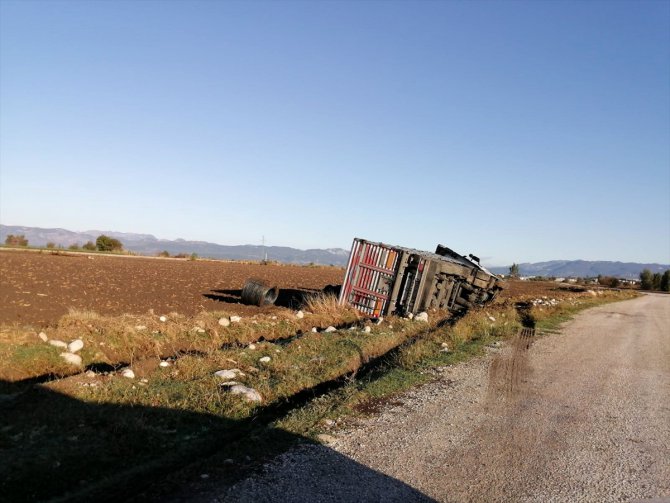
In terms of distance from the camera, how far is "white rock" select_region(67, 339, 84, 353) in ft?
33.1

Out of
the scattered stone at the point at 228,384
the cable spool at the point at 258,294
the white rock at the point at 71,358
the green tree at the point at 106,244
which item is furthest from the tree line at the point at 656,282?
the white rock at the point at 71,358

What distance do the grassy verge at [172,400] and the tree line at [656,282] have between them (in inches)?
2756

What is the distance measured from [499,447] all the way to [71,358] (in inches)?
305

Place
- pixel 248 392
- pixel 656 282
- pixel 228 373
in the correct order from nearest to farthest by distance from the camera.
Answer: pixel 248 392, pixel 228 373, pixel 656 282

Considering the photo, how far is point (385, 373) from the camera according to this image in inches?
375

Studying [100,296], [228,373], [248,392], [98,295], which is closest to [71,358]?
[228,373]

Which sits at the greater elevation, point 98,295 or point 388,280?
point 388,280

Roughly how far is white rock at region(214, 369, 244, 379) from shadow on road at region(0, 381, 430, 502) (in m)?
1.60

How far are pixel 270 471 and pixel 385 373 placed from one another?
4602mm

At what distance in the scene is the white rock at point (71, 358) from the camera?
32.0ft

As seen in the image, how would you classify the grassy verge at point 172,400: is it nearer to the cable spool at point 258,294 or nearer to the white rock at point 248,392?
the white rock at point 248,392

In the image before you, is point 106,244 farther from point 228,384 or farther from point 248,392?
point 248,392

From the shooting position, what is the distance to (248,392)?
25.2 feet

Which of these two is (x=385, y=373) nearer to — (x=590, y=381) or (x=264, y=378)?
(x=264, y=378)
